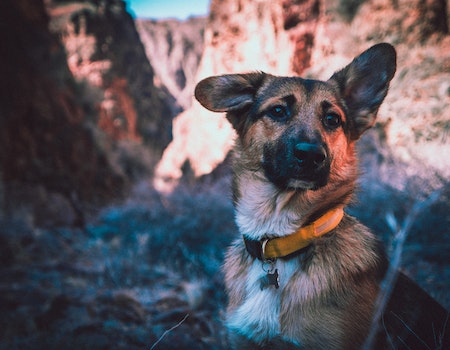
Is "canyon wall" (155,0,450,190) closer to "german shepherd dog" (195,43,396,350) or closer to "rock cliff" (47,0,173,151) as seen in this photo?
"german shepherd dog" (195,43,396,350)

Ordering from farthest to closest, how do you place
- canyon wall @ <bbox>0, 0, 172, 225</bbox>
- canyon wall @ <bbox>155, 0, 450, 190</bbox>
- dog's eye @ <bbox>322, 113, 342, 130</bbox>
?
canyon wall @ <bbox>0, 0, 172, 225</bbox>, canyon wall @ <bbox>155, 0, 450, 190</bbox>, dog's eye @ <bbox>322, 113, 342, 130</bbox>

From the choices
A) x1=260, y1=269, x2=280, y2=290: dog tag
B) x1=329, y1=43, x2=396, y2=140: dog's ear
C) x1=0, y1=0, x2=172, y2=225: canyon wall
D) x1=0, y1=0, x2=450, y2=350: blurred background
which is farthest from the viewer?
x1=0, y1=0, x2=172, y2=225: canyon wall

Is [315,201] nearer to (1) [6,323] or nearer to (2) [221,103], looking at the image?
(2) [221,103]

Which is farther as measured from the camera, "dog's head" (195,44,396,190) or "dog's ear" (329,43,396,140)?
"dog's ear" (329,43,396,140)

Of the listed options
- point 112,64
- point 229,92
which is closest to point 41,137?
point 229,92

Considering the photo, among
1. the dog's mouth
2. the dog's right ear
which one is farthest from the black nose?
the dog's right ear

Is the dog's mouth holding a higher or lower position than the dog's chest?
higher

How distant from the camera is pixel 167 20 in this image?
208 ft

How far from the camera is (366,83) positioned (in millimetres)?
2324

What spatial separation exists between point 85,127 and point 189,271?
7.43 metres

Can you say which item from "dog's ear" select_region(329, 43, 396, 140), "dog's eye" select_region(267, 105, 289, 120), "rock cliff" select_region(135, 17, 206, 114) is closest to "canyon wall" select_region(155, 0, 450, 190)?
"dog's ear" select_region(329, 43, 396, 140)

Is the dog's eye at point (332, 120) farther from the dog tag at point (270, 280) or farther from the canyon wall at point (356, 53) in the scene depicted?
the canyon wall at point (356, 53)

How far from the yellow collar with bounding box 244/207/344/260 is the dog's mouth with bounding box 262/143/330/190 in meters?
0.24

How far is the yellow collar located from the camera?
1.79m
